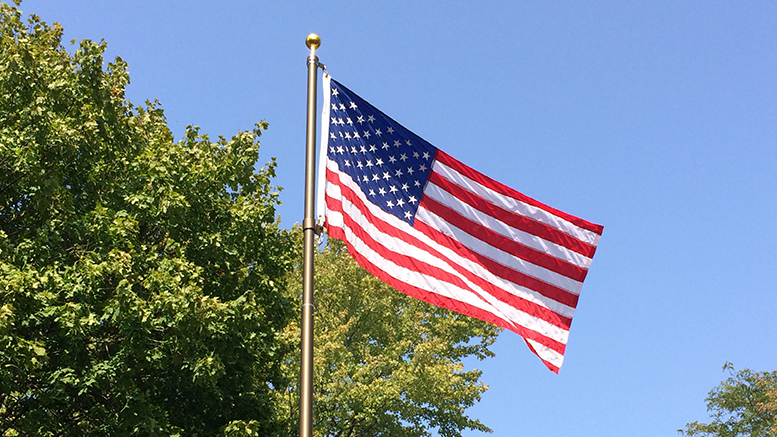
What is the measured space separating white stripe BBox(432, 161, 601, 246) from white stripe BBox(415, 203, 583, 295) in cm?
67

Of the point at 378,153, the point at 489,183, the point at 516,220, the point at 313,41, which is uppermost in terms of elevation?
the point at 313,41

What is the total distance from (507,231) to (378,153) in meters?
2.37

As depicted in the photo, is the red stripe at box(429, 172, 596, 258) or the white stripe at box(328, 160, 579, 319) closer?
the white stripe at box(328, 160, 579, 319)

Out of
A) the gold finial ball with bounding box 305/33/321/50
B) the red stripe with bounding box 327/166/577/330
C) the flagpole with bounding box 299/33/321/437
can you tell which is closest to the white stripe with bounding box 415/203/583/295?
the red stripe with bounding box 327/166/577/330

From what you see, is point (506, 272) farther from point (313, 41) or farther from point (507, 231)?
point (313, 41)

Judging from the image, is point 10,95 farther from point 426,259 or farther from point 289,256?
point 426,259

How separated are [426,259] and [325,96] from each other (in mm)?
2868

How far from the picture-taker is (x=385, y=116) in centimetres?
1234

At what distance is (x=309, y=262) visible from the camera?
9.41 meters

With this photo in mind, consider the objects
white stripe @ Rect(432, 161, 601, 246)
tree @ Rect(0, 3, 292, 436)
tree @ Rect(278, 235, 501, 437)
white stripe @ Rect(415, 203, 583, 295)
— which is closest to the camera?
white stripe @ Rect(415, 203, 583, 295)

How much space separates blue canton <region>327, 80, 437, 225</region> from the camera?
12.0m

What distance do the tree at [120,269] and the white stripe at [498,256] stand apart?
5855 mm

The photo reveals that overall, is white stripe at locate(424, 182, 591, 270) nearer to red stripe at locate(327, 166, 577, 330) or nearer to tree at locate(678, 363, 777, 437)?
red stripe at locate(327, 166, 577, 330)

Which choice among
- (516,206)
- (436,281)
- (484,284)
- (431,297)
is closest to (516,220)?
(516,206)
